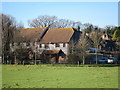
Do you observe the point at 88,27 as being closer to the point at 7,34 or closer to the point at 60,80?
the point at 7,34

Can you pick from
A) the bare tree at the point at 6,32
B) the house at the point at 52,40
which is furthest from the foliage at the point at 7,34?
the house at the point at 52,40

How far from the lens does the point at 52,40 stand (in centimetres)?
5584

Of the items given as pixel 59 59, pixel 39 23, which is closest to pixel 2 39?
pixel 59 59

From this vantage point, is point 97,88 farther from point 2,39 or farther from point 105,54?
point 105,54

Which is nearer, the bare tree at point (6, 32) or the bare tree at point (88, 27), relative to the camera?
the bare tree at point (6, 32)

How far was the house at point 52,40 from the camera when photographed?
1981 inches

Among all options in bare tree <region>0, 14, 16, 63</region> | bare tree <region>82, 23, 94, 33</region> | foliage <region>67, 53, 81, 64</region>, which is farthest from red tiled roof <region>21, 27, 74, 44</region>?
bare tree <region>82, 23, 94, 33</region>

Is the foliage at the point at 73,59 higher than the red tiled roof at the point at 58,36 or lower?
lower

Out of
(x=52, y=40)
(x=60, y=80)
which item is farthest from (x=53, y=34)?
(x=60, y=80)

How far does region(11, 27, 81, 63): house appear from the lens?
165ft

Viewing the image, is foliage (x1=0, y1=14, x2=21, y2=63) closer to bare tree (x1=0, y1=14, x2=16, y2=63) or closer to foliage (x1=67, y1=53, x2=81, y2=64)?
bare tree (x1=0, y1=14, x2=16, y2=63)

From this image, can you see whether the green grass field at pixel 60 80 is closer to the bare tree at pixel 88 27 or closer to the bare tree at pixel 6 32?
the bare tree at pixel 6 32

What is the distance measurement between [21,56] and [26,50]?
169 centimetres

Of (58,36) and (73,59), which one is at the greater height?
(58,36)
